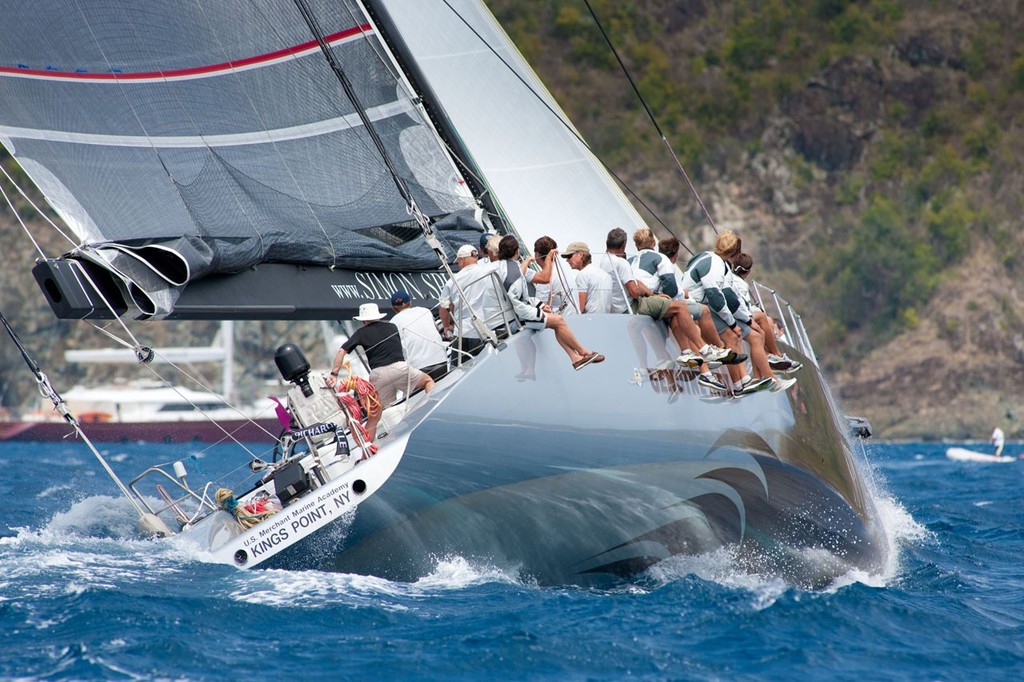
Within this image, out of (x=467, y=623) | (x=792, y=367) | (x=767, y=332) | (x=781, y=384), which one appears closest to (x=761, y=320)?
(x=767, y=332)

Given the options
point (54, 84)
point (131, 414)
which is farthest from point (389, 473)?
→ point (131, 414)

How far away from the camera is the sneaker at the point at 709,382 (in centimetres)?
715

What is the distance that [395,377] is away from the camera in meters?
7.14

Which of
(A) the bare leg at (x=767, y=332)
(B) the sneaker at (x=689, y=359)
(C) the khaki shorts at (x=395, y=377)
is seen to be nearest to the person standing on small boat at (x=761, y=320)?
(A) the bare leg at (x=767, y=332)

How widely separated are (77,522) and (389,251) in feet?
9.70

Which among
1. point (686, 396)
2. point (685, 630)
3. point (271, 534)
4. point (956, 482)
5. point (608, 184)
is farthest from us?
point (956, 482)

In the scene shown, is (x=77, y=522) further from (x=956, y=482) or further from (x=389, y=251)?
(x=956, y=482)

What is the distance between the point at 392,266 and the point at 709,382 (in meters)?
2.41

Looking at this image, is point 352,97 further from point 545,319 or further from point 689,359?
point 689,359

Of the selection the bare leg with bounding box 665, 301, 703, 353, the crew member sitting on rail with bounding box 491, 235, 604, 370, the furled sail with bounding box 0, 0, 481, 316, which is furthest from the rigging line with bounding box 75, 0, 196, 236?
the bare leg with bounding box 665, 301, 703, 353

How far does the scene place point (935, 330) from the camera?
4200 cm

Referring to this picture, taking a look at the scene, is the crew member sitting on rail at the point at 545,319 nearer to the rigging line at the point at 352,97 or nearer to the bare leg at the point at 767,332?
the rigging line at the point at 352,97

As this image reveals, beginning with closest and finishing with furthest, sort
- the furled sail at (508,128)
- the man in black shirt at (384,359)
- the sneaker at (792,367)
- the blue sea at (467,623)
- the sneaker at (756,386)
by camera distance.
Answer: the blue sea at (467,623) < the man in black shirt at (384,359) < the sneaker at (756,386) < the sneaker at (792,367) < the furled sail at (508,128)

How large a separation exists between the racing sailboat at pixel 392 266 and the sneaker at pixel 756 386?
0.25 ft
